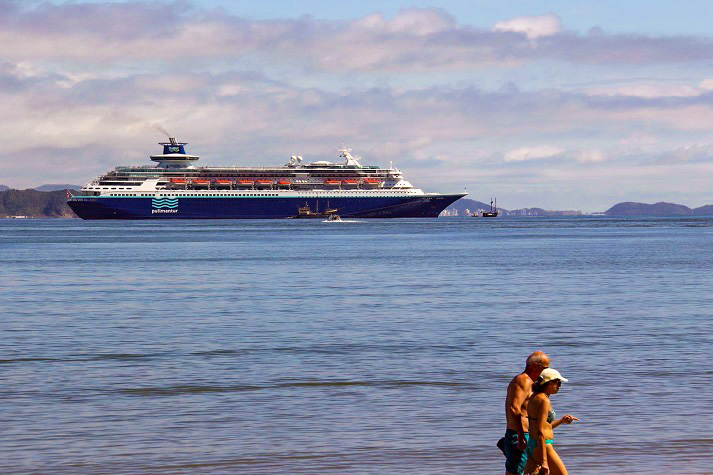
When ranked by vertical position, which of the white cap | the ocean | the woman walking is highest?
the white cap

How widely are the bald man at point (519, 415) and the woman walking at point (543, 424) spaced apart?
12 cm

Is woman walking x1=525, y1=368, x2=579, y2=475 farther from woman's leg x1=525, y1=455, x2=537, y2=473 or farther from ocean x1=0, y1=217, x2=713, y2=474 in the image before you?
ocean x1=0, y1=217, x2=713, y2=474

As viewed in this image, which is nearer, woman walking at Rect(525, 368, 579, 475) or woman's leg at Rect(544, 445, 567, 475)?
woman walking at Rect(525, 368, 579, 475)

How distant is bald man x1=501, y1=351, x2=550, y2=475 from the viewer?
11266mm

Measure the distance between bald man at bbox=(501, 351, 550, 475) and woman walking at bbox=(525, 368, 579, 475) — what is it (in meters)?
0.12

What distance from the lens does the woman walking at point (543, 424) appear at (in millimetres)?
10914

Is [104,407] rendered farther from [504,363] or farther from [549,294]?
[549,294]

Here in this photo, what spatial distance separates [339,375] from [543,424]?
1159 centimetres

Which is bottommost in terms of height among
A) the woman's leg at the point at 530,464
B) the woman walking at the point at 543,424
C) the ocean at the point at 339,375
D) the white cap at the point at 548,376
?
the ocean at the point at 339,375

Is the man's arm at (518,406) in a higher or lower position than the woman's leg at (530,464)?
higher

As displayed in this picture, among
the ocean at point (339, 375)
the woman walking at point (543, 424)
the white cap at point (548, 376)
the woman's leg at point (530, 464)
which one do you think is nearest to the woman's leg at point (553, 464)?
the woman walking at point (543, 424)

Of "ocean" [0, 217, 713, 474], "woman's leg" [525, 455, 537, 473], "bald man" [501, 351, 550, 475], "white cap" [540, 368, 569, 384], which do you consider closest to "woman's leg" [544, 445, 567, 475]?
"woman's leg" [525, 455, 537, 473]

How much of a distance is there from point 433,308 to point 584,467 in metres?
24.1

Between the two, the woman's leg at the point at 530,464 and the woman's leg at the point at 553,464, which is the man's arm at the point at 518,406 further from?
the woman's leg at the point at 553,464
